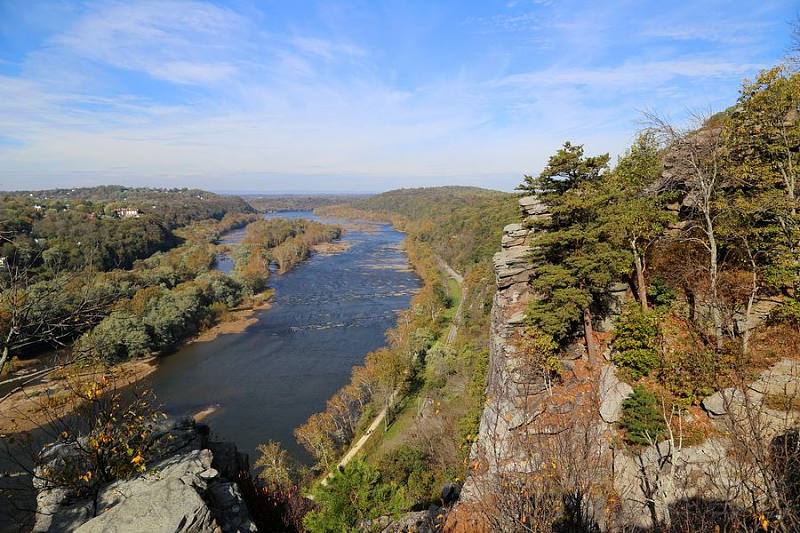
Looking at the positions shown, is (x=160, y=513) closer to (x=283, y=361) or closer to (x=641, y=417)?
(x=641, y=417)

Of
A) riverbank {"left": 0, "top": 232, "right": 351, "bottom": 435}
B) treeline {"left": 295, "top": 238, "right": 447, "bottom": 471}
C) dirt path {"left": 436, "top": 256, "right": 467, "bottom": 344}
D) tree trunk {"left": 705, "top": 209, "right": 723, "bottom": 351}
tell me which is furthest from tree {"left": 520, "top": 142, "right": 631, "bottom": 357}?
dirt path {"left": 436, "top": 256, "right": 467, "bottom": 344}

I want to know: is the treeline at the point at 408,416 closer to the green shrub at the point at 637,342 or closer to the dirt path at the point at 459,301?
the dirt path at the point at 459,301

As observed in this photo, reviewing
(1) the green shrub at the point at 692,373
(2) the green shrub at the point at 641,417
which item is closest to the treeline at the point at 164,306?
(2) the green shrub at the point at 641,417

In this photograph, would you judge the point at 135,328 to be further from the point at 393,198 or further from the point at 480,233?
the point at 393,198

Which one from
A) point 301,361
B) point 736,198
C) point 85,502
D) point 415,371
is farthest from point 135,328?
point 736,198

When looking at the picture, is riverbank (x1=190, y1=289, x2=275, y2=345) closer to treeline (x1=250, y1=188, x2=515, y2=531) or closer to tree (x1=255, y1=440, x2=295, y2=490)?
treeline (x1=250, y1=188, x2=515, y2=531)

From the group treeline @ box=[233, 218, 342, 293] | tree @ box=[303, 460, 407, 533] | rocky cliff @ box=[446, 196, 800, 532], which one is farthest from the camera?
treeline @ box=[233, 218, 342, 293]

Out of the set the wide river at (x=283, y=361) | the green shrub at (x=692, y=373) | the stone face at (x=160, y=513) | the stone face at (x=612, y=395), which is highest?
the green shrub at (x=692, y=373)

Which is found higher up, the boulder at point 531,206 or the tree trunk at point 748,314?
the boulder at point 531,206

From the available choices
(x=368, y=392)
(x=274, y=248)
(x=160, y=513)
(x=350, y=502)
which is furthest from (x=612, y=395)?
(x=274, y=248)
